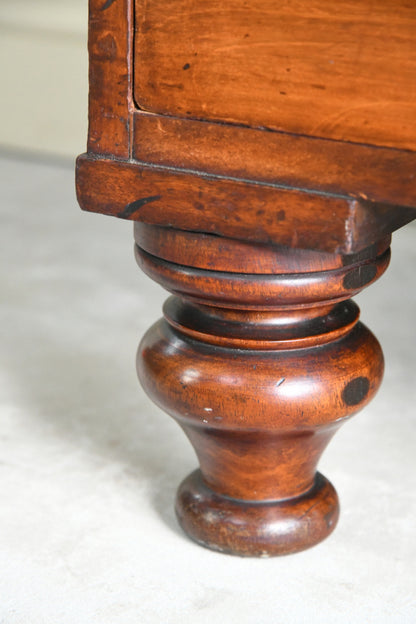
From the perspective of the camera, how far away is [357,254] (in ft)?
Answer: 3.19

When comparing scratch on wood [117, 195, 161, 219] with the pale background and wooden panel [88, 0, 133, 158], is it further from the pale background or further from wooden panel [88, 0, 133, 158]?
the pale background

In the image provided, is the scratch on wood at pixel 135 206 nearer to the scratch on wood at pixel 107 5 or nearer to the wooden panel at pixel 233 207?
the wooden panel at pixel 233 207

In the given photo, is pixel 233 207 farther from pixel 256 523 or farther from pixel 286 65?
pixel 256 523

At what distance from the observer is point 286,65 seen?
2.66ft

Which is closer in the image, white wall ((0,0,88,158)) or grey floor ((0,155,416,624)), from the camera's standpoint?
grey floor ((0,155,416,624))

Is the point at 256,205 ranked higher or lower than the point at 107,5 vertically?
lower

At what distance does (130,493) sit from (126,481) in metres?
0.03

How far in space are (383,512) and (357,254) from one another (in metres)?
0.43

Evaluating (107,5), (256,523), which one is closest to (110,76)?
(107,5)

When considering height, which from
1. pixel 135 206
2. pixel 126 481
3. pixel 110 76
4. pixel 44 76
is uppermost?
pixel 110 76

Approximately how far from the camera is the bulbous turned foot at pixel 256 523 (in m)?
1.12

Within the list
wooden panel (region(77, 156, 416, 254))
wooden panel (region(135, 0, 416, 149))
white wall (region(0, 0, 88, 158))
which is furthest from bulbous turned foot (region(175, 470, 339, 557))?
white wall (region(0, 0, 88, 158))

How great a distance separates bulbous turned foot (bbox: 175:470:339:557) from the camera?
112 centimetres

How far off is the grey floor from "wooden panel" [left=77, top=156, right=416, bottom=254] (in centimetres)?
43
